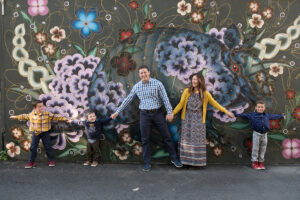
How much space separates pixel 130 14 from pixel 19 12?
6.48 ft

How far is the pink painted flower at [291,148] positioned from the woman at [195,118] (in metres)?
1.20

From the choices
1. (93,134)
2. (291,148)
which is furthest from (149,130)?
(291,148)

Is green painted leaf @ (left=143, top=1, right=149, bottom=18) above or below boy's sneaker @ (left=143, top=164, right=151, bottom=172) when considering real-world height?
above

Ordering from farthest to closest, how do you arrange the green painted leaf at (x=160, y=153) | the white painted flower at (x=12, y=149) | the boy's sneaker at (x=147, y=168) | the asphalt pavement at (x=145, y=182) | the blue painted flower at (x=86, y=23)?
the white painted flower at (x=12, y=149)
the green painted leaf at (x=160, y=153)
the blue painted flower at (x=86, y=23)
the boy's sneaker at (x=147, y=168)
the asphalt pavement at (x=145, y=182)

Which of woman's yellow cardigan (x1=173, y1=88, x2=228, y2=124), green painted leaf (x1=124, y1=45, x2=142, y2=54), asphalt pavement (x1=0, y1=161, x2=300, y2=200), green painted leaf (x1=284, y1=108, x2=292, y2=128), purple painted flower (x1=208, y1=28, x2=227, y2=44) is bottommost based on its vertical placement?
asphalt pavement (x1=0, y1=161, x2=300, y2=200)

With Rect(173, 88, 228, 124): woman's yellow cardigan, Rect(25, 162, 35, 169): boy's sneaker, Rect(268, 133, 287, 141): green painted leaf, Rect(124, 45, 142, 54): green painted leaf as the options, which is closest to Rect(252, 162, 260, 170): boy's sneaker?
Rect(268, 133, 287, 141): green painted leaf

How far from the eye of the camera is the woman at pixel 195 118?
4355 millimetres

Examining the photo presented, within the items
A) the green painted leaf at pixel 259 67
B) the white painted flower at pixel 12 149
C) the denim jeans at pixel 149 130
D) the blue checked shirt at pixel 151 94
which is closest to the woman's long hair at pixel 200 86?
the blue checked shirt at pixel 151 94

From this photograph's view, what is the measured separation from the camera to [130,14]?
460 cm

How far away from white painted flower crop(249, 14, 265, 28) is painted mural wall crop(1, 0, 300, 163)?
17mm

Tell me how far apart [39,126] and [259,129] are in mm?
3692

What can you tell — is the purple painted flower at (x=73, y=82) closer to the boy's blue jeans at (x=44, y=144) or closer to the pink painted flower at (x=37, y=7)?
the boy's blue jeans at (x=44, y=144)

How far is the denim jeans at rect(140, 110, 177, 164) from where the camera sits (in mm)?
4387

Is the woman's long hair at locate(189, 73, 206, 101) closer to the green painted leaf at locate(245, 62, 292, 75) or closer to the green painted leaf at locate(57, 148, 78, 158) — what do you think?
the green painted leaf at locate(245, 62, 292, 75)
